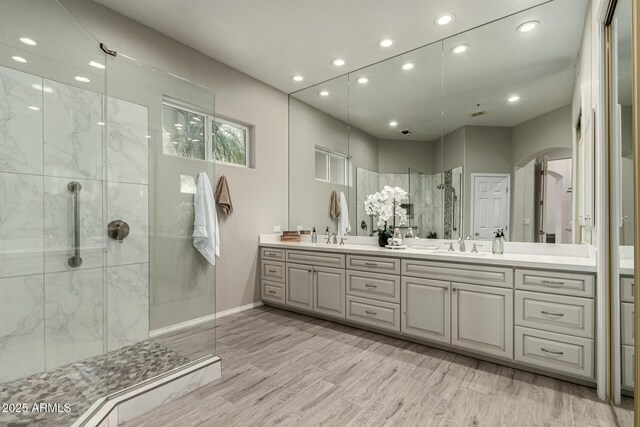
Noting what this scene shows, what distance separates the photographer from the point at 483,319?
2.39 m

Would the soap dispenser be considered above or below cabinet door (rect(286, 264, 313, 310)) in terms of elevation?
above

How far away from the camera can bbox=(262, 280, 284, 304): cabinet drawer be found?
12.6 feet

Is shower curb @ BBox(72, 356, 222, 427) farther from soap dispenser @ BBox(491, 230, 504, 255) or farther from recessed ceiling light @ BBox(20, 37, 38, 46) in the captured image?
soap dispenser @ BBox(491, 230, 504, 255)

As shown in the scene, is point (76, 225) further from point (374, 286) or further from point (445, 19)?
point (445, 19)

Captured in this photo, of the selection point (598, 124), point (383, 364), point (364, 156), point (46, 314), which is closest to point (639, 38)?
point (598, 124)

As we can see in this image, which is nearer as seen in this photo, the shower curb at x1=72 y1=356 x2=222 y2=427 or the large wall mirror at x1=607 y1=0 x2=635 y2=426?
the large wall mirror at x1=607 y1=0 x2=635 y2=426

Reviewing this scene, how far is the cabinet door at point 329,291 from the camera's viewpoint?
326 cm

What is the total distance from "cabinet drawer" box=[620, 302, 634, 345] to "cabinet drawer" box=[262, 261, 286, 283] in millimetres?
3024

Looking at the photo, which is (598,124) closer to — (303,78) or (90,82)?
(303,78)

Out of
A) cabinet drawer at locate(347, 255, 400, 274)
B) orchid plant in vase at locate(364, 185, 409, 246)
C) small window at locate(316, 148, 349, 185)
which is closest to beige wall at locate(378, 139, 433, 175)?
orchid plant in vase at locate(364, 185, 409, 246)

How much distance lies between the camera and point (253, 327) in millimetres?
3225

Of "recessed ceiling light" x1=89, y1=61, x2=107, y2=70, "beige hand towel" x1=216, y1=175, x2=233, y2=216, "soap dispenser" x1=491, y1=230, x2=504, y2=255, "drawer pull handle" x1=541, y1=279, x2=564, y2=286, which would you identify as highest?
"recessed ceiling light" x1=89, y1=61, x2=107, y2=70

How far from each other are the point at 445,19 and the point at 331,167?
2.12 m

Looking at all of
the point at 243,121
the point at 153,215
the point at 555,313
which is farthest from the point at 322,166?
the point at 555,313
